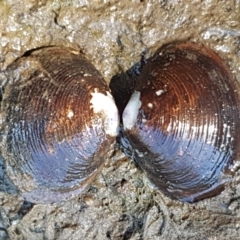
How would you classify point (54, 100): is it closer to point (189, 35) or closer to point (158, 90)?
point (158, 90)

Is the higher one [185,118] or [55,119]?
[55,119]

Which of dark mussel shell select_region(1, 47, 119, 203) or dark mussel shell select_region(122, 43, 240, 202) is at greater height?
dark mussel shell select_region(1, 47, 119, 203)

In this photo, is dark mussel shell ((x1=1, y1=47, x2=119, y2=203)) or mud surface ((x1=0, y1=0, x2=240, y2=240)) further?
mud surface ((x1=0, y1=0, x2=240, y2=240))

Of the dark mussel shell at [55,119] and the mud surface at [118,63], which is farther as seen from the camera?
the mud surface at [118,63]

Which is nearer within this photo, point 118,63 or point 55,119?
point 55,119

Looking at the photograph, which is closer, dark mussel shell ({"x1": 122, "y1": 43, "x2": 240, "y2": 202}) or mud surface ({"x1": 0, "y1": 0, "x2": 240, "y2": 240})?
dark mussel shell ({"x1": 122, "y1": 43, "x2": 240, "y2": 202})
